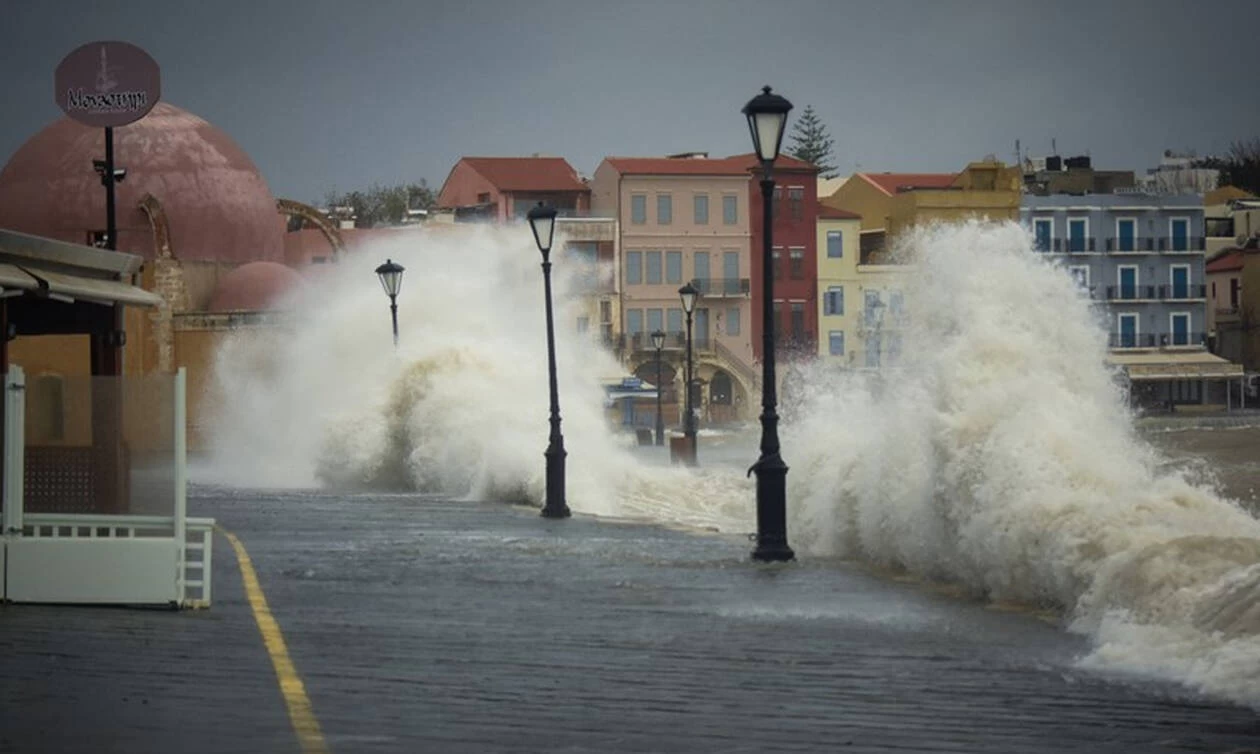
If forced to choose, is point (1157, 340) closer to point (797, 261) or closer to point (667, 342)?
point (797, 261)

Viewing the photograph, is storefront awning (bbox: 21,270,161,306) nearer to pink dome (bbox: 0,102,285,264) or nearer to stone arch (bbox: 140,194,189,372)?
pink dome (bbox: 0,102,285,264)

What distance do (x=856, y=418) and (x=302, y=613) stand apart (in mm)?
12579

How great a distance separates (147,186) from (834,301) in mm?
52851

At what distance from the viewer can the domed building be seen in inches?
2500

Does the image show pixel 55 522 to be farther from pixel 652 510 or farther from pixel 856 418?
pixel 652 510

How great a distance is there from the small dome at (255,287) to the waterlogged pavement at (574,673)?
158 feet

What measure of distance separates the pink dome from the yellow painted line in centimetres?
4807

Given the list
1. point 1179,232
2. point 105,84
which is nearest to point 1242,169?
point 1179,232

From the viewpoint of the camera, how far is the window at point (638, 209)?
10744 centimetres

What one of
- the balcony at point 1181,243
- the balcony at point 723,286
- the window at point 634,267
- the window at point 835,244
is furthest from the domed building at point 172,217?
the balcony at point 1181,243

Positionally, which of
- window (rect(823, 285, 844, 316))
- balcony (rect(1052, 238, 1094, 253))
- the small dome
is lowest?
the small dome

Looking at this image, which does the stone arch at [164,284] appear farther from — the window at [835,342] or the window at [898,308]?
the window at [835,342]

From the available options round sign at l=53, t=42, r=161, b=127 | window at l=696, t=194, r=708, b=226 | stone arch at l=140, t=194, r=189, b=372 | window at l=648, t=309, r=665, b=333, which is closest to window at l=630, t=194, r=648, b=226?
window at l=696, t=194, r=708, b=226

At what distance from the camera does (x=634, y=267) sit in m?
108
